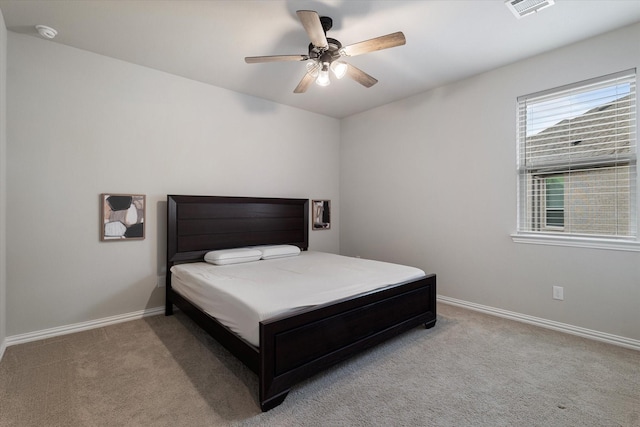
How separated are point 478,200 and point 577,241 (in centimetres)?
96

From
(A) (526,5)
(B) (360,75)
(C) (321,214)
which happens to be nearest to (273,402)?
(B) (360,75)

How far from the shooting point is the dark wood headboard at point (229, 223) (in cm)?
329

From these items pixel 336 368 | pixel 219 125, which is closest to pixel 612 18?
pixel 336 368

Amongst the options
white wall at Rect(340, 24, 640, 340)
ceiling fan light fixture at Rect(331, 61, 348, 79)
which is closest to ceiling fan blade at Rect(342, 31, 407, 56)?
ceiling fan light fixture at Rect(331, 61, 348, 79)

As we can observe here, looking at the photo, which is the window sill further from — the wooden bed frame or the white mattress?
the white mattress

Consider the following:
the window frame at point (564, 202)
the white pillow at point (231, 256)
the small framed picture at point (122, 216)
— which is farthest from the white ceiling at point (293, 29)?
the white pillow at point (231, 256)

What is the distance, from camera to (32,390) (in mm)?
1924

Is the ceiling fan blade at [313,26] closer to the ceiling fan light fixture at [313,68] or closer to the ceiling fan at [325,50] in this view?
the ceiling fan at [325,50]

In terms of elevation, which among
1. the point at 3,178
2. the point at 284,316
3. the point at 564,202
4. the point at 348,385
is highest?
the point at 3,178

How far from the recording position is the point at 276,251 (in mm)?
3688

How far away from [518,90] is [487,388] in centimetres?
284

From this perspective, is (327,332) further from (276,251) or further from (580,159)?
(580,159)

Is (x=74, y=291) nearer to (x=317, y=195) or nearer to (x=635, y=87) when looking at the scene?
(x=317, y=195)

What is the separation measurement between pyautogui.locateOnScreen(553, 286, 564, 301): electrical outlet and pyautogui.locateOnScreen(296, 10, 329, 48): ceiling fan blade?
3023 mm
